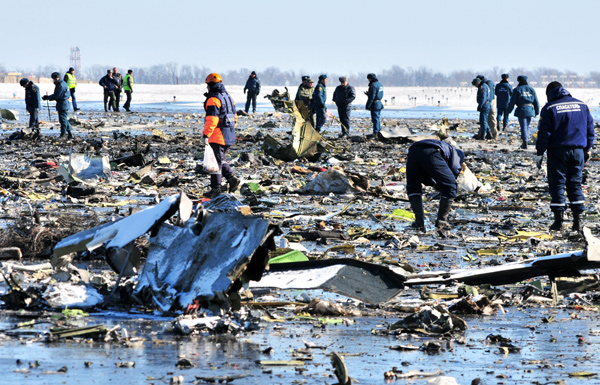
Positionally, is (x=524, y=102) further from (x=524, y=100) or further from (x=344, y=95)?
(x=344, y=95)

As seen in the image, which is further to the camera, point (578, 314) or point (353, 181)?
point (353, 181)

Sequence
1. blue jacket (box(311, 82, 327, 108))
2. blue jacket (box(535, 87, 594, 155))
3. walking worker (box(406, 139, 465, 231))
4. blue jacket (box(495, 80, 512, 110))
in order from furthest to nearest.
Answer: blue jacket (box(495, 80, 512, 110)), blue jacket (box(311, 82, 327, 108)), blue jacket (box(535, 87, 594, 155)), walking worker (box(406, 139, 465, 231))

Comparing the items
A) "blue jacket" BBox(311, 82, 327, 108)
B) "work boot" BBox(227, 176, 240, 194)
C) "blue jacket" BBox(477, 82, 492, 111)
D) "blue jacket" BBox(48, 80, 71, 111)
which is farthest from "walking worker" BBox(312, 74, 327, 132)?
"work boot" BBox(227, 176, 240, 194)

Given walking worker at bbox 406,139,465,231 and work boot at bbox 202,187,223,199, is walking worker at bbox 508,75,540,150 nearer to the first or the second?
work boot at bbox 202,187,223,199

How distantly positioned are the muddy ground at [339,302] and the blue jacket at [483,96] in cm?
542

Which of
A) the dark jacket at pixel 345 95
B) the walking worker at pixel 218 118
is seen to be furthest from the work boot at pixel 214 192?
the dark jacket at pixel 345 95

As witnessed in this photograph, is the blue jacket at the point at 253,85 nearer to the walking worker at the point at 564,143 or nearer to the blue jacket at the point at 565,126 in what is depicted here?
the walking worker at the point at 564,143

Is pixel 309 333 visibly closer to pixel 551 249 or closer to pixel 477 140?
pixel 551 249

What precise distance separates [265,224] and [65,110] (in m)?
15.8

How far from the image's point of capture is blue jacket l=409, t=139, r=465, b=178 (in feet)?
28.5

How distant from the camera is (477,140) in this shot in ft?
72.3

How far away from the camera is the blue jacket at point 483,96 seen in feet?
68.1

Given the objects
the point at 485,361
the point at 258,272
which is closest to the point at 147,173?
the point at 258,272

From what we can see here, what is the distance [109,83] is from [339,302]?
2681 centimetres
